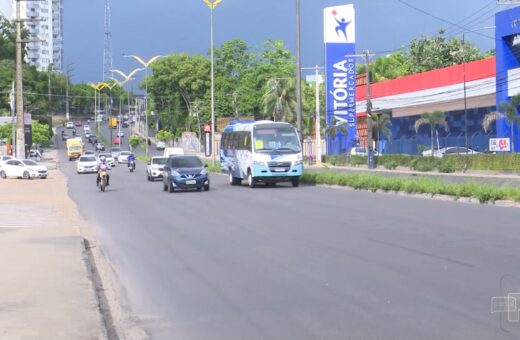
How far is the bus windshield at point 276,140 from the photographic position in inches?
1336

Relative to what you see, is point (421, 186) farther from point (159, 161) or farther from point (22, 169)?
point (22, 169)

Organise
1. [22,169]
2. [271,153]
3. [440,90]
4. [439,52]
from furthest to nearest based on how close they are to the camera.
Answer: [439,52], [440,90], [22,169], [271,153]

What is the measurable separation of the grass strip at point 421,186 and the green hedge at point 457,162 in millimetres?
12818

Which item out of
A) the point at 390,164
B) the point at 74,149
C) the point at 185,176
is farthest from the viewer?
the point at 74,149

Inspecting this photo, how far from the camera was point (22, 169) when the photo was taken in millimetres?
49656

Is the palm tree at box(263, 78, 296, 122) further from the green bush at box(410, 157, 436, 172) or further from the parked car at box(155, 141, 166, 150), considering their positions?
the green bush at box(410, 157, 436, 172)

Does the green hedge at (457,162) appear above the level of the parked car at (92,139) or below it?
below

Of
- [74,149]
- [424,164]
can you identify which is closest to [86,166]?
[424,164]

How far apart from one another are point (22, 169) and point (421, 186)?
1234 inches

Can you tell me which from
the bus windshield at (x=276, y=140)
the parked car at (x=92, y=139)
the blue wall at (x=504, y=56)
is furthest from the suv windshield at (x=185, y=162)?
the parked car at (x=92, y=139)

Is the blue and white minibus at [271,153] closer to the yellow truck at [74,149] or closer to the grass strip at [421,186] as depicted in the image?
the grass strip at [421,186]

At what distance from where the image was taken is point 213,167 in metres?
59.1

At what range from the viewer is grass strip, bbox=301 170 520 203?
22922 mm

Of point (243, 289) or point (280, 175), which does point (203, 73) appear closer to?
point (280, 175)
